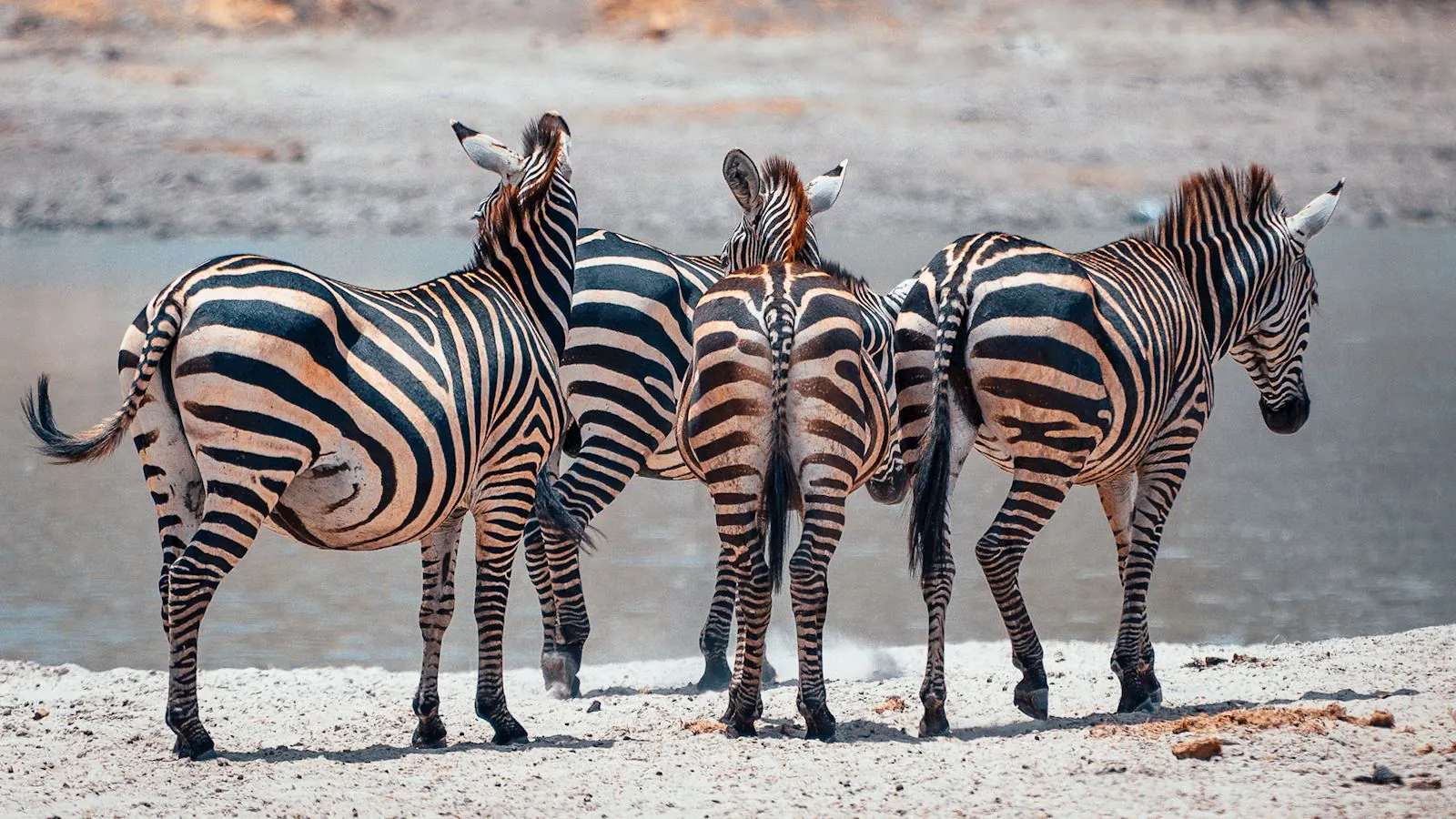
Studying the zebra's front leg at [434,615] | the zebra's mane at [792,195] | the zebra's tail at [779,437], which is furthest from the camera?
the zebra's mane at [792,195]

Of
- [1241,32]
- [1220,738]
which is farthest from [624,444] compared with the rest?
[1241,32]

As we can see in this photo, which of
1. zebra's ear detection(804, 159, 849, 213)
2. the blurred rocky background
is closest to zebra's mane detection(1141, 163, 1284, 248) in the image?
zebra's ear detection(804, 159, 849, 213)

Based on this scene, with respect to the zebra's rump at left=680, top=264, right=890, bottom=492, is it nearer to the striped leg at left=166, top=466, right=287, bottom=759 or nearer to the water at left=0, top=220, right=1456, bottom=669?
the striped leg at left=166, top=466, right=287, bottom=759

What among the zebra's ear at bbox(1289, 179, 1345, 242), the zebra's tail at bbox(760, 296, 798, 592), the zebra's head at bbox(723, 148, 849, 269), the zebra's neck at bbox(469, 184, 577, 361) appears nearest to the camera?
the zebra's tail at bbox(760, 296, 798, 592)

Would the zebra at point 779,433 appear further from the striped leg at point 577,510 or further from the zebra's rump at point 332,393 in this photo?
the striped leg at point 577,510

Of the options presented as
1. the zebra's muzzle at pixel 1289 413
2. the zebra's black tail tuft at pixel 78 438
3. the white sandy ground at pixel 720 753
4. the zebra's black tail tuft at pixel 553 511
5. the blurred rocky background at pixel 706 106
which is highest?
the blurred rocky background at pixel 706 106

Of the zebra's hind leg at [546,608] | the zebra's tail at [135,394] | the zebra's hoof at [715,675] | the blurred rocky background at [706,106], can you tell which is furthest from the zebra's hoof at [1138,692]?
the blurred rocky background at [706,106]

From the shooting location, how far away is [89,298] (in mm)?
31109

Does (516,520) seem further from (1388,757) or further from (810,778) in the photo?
(1388,757)

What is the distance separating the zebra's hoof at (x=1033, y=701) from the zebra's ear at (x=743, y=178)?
2.69m

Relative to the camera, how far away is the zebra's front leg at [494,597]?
7.23m

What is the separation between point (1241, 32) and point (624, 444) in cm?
5805

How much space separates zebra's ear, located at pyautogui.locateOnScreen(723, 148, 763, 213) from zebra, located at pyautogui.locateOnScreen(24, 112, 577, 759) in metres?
1.56

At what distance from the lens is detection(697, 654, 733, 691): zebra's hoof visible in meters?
8.98
